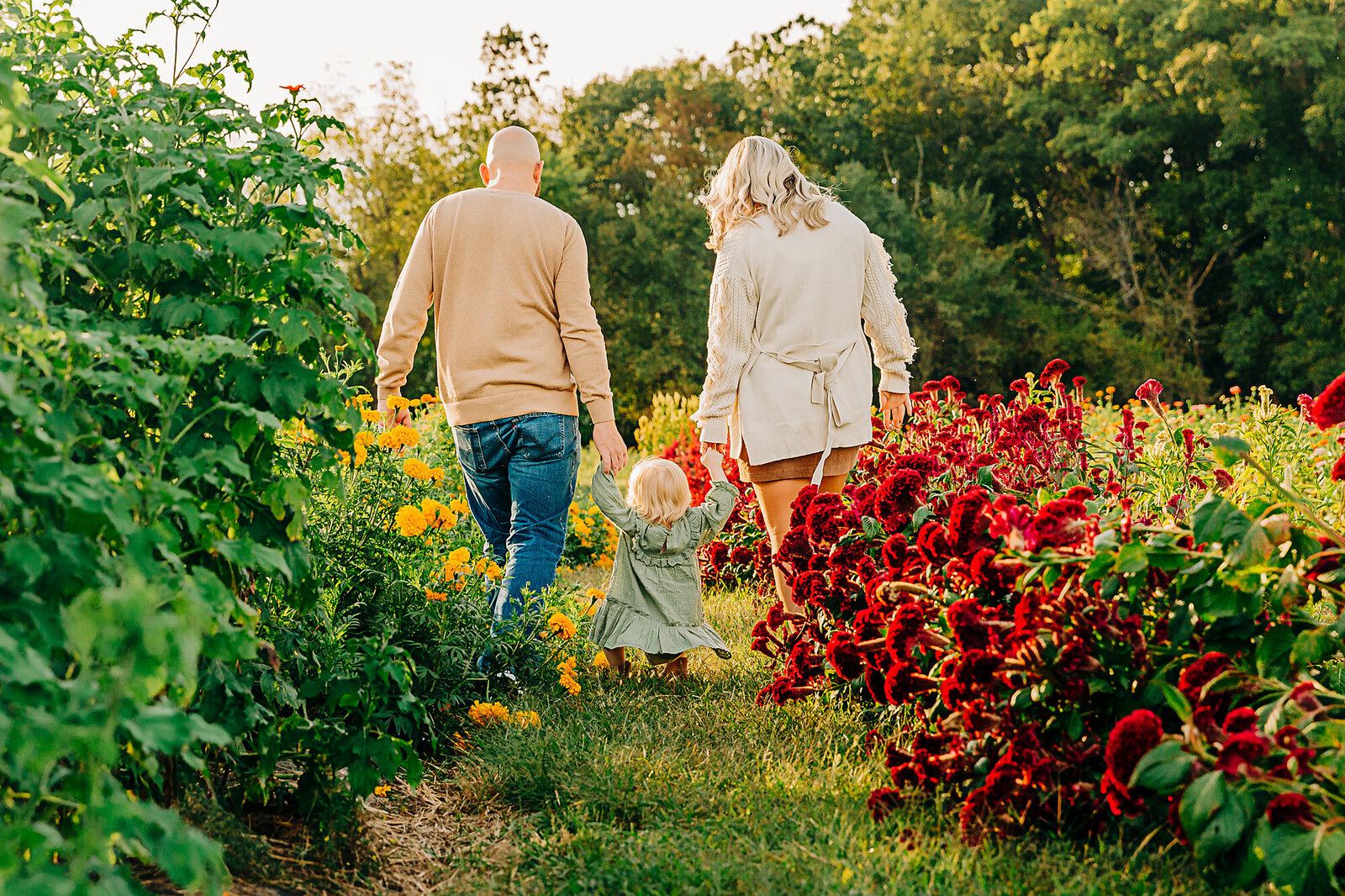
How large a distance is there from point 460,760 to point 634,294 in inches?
796

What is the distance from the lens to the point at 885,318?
4031 mm

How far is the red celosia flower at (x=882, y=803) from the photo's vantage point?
2.27 meters

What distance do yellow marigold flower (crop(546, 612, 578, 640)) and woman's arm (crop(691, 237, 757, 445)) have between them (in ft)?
3.11

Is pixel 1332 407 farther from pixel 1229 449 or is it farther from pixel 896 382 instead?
pixel 896 382

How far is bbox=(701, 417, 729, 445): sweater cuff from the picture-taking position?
3.88 m

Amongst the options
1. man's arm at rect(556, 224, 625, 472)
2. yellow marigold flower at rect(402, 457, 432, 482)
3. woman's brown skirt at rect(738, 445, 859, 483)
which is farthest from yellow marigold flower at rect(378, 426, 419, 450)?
woman's brown skirt at rect(738, 445, 859, 483)

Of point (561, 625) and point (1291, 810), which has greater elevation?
point (1291, 810)

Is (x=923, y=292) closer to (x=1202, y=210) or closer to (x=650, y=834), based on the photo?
(x=1202, y=210)

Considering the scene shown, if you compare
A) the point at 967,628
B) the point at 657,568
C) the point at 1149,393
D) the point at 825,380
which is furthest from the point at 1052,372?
the point at 967,628

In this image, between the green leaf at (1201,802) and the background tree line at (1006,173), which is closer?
the green leaf at (1201,802)

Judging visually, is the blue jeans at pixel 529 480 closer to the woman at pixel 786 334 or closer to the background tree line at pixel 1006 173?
the woman at pixel 786 334

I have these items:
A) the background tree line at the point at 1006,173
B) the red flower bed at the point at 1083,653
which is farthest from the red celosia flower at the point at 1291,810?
the background tree line at the point at 1006,173

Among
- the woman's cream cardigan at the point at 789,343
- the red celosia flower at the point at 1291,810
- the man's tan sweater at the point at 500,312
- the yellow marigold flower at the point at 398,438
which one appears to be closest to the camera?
the red celosia flower at the point at 1291,810

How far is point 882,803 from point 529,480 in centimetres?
173
